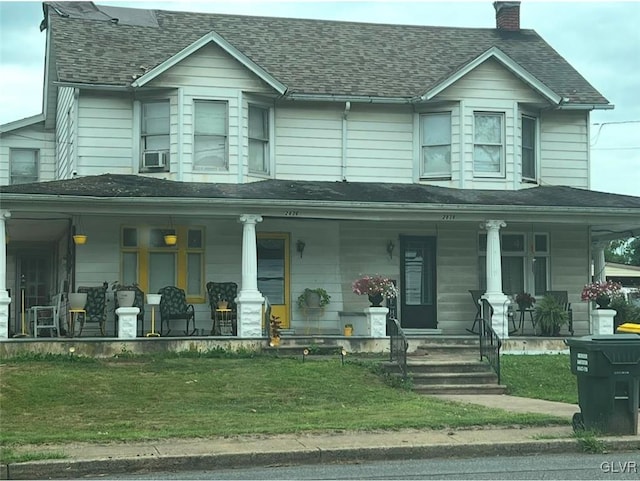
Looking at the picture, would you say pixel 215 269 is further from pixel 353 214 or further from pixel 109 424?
pixel 109 424

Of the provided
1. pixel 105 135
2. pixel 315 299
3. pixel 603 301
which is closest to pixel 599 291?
pixel 603 301

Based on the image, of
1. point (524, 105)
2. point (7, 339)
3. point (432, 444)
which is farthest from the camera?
point (524, 105)

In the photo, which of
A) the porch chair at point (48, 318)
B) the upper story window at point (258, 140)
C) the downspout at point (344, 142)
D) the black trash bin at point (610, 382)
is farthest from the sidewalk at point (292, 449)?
the upper story window at point (258, 140)

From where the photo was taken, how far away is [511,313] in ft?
71.4

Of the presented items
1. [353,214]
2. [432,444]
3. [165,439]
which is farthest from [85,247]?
[432,444]

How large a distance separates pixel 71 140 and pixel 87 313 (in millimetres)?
4291

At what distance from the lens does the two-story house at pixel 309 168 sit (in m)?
20.5

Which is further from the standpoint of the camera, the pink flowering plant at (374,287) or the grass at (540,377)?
the pink flowering plant at (374,287)

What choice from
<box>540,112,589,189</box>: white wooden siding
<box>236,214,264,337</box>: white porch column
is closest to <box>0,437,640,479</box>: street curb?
<box>236,214,264,337</box>: white porch column

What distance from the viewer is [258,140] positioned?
22.0 m

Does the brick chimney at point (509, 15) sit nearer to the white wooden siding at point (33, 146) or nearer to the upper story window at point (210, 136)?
the upper story window at point (210, 136)

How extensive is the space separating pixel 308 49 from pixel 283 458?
1558 centimetres

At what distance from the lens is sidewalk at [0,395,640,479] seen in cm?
992

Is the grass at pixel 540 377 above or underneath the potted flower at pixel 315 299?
underneath
